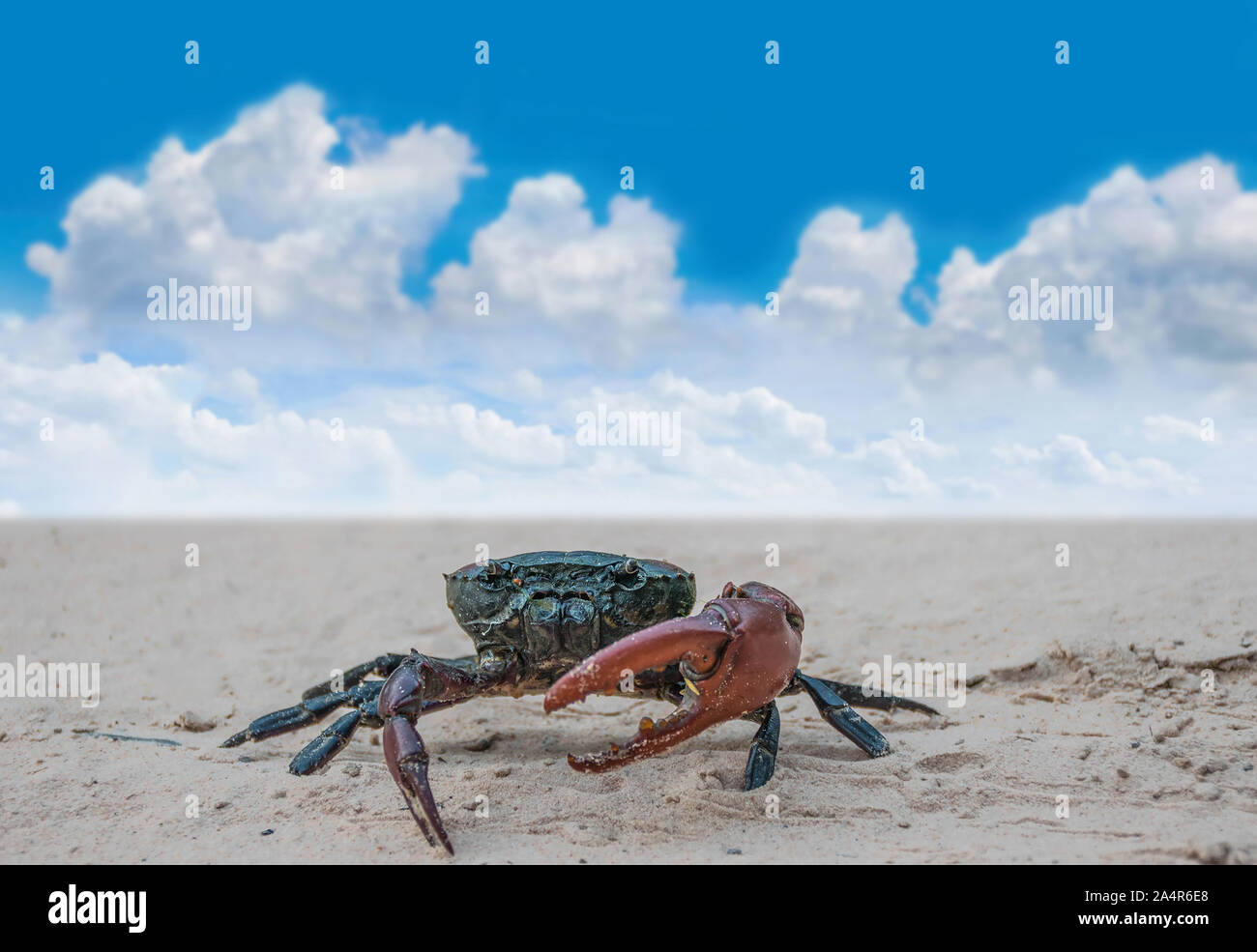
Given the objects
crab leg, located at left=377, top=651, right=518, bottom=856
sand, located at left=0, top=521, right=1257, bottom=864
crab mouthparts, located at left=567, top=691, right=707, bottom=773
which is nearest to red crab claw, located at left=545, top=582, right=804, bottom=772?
crab mouthparts, located at left=567, top=691, right=707, bottom=773

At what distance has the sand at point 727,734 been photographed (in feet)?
15.3

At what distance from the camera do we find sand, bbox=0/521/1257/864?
15.3ft

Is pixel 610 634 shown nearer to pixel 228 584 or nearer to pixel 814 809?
pixel 814 809

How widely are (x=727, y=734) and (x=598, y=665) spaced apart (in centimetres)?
328

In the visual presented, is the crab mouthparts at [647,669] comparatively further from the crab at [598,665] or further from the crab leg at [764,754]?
the crab leg at [764,754]

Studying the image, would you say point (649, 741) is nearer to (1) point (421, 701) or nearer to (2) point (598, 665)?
(2) point (598, 665)

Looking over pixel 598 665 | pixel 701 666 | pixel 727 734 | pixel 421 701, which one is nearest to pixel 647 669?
pixel 701 666

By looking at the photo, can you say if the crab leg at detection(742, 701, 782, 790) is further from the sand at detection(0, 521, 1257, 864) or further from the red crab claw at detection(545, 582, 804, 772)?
the red crab claw at detection(545, 582, 804, 772)

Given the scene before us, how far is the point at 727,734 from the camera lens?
686cm

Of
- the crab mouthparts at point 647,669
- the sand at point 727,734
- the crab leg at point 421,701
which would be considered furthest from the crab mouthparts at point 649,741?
the crab leg at point 421,701

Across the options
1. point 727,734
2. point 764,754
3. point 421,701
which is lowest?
point 727,734

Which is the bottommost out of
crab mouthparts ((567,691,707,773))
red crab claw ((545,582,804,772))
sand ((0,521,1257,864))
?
sand ((0,521,1257,864))

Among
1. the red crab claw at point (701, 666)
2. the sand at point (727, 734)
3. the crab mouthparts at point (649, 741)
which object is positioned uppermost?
the red crab claw at point (701, 666)
